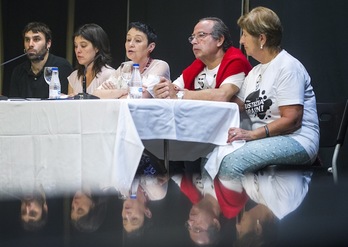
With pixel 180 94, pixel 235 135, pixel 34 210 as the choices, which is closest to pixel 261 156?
pixel 235 135

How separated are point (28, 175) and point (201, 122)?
2.29 feet

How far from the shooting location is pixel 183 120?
2.60 meters

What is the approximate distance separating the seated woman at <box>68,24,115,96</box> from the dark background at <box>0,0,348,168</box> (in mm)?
1096

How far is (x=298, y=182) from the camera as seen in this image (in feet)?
9.81

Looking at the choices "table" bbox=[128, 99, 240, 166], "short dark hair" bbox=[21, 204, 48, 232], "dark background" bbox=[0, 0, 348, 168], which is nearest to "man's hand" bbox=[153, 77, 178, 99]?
"table" bbox=[128, 99, 240, 166]

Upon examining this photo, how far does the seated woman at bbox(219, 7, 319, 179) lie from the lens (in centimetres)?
264

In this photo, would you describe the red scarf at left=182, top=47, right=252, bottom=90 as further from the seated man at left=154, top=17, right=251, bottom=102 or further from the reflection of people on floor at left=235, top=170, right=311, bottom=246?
the reflection of people on floor at left=235, top=170, right=311, bottom=246

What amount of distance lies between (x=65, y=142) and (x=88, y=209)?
60 cm

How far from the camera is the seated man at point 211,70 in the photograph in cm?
295

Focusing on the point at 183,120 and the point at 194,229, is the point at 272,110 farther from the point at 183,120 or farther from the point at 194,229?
the point at 194,229

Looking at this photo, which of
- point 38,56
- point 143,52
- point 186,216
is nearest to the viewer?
point 186,216

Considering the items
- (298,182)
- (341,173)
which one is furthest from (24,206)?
(341,173)

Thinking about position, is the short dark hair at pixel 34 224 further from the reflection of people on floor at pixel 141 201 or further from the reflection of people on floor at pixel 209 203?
the reflection of people on floor at pixel 209 203

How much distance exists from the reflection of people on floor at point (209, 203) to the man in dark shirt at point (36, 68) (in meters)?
1.02
